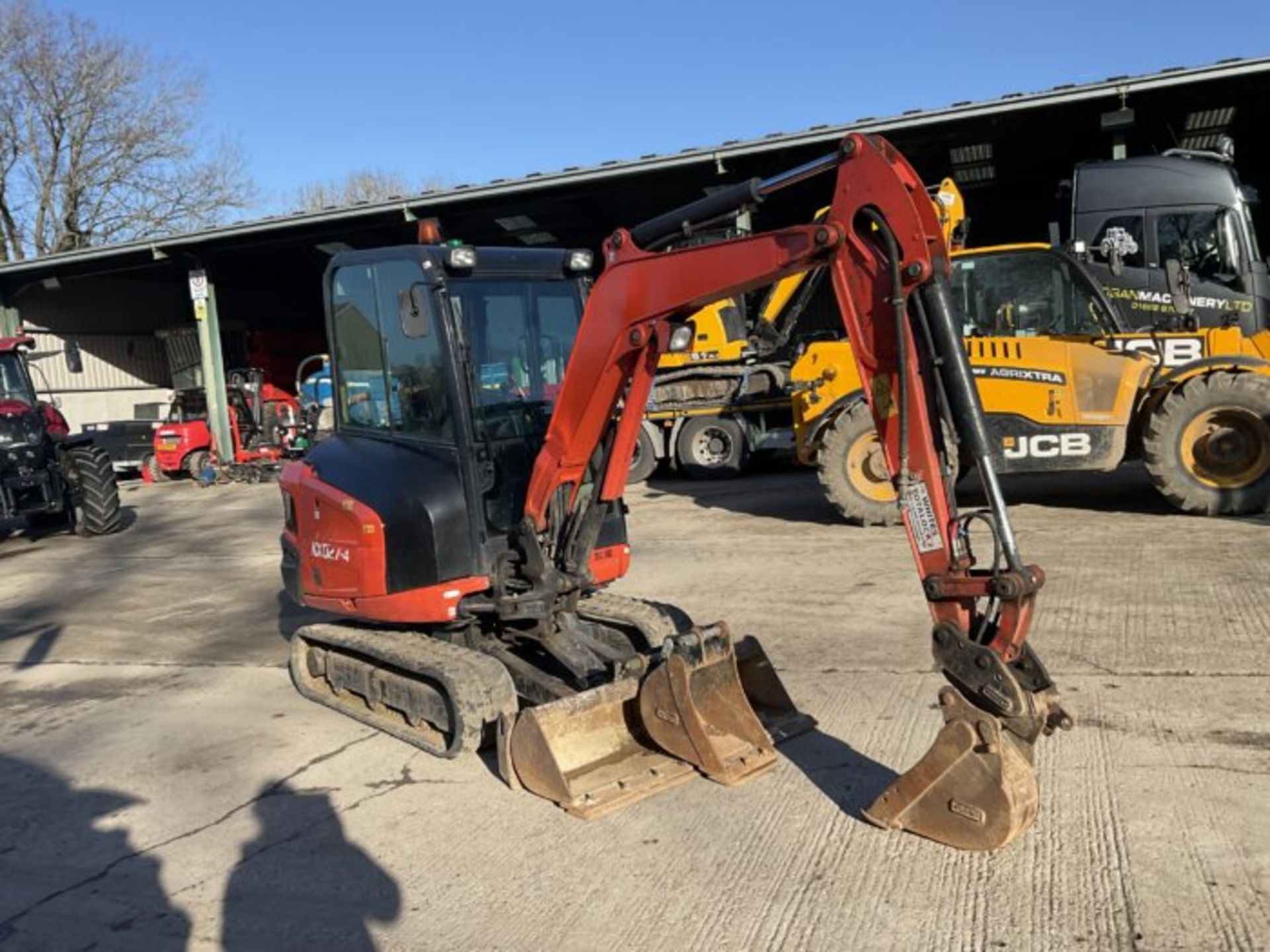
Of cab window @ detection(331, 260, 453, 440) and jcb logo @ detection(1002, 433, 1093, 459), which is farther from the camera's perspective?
jcb logo @ detection(1002, 433, 1093, 459)

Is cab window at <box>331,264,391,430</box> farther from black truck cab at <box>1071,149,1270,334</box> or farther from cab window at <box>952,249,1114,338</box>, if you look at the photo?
black truck cab at <box>1071,149,1270,334</box>

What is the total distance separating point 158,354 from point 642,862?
2949cm

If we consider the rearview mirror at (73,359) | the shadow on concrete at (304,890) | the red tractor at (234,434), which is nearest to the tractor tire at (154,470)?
the red tractor at (234,434)

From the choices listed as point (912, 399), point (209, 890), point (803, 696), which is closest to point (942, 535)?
point (912, 399)

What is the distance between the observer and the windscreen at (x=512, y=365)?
16.7 ft

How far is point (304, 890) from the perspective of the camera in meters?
3.85

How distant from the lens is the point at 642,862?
12.7 ft

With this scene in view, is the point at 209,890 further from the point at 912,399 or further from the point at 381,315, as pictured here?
the point at 912,399

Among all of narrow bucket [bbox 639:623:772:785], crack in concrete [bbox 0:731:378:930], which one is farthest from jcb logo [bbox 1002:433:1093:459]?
crack in concrete [bbox 0:731:378:930]

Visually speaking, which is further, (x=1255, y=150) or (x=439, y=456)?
(x=1255, y=150)

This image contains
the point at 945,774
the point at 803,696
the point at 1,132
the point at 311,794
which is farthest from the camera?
the point at 1,132

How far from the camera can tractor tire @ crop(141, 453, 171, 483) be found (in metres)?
21.5

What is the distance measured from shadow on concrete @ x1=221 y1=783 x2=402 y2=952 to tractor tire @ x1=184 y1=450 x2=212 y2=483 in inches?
662

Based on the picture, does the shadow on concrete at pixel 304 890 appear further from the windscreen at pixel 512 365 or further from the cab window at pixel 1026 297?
the cab window at pixel 1026 297
